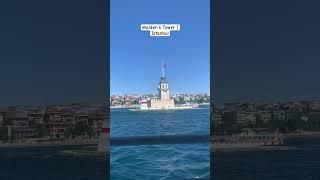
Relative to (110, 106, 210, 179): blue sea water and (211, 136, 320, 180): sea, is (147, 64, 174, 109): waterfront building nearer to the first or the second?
(110, 106, 210, 179): blue sea water

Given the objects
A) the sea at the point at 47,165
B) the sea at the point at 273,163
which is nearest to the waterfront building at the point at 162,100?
the sea at the point at 273,163

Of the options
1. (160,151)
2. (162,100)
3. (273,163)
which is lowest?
(273,163)

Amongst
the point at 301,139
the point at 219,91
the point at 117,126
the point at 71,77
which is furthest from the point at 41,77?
the point at 301,139

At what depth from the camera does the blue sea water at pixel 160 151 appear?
8711 mm

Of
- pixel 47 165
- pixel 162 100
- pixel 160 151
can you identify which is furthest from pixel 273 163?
pixel 47 165

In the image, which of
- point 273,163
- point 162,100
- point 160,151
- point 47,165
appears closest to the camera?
point 47,165

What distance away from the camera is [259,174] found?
27.1 ft

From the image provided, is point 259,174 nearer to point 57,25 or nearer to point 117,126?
point 117,126

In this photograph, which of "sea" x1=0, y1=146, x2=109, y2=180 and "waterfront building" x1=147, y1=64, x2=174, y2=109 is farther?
"waterfront building" x1=147, y1=64, x2=174, y2=109

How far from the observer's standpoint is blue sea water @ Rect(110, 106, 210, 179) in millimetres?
8711

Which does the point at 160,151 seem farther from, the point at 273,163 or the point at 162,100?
the point at 273,163

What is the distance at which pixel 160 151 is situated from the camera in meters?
9.02

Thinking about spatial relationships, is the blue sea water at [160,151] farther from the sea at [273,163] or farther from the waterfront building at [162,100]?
the sea at [273,163]

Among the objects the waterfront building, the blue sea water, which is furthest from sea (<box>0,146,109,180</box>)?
the waterfront building
